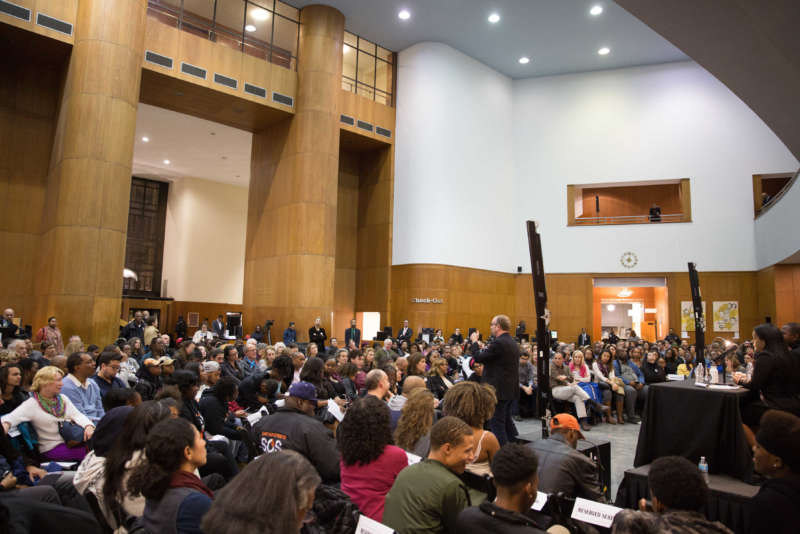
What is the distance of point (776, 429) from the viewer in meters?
2.48

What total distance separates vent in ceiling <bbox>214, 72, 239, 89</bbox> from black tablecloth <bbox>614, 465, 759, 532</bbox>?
1382 cm

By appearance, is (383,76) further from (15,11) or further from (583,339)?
(583,339)

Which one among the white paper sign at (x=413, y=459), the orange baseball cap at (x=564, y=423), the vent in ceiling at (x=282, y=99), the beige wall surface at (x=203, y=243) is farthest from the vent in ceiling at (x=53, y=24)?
the orange baseball cap at (x=564, y=423)

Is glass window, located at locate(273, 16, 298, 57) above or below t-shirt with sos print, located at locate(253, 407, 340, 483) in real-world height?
above

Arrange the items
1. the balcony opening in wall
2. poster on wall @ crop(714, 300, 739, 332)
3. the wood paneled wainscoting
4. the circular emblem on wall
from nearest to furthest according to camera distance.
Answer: the wood paneled wainscoting, poster on wall @ crop(714, 300, 739, 332), the circular emblem on wall, the balcony opening in wall

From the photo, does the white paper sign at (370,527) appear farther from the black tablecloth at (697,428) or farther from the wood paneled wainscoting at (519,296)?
the wood paneled wainscoting at (519,296)

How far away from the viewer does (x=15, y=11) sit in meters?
11.0

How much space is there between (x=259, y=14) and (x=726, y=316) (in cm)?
1798

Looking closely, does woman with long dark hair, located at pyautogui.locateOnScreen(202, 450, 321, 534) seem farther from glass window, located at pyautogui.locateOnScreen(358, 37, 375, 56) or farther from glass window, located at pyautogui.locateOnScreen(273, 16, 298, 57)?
glass window, located at pyautogui.locateOnScreen(358, 37, 375, 56)

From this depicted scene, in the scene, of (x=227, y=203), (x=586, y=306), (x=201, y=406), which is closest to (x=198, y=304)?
(x=227, y=203)

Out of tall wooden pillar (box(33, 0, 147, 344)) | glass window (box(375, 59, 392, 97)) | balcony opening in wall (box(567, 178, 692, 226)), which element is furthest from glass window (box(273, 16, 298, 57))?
balcony opening in wall (box(567, 178, 692, 226))

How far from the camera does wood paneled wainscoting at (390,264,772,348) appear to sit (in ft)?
56.0

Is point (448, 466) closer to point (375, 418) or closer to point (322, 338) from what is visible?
point (375, 418)

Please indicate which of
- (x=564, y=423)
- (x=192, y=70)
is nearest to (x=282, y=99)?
(x=192, y=70)
